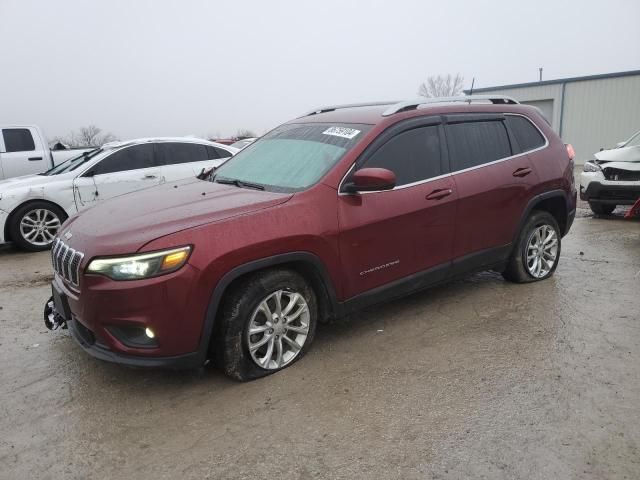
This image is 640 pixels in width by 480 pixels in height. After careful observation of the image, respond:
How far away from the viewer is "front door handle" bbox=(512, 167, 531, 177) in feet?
14.9

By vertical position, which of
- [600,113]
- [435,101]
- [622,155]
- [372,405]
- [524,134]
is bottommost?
[600,113]

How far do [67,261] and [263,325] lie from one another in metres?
1.27

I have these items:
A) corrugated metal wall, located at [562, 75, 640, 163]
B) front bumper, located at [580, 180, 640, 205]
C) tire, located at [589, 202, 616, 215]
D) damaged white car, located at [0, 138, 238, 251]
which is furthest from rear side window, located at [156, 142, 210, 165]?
corrugated metal wall, located at [562, 75, 640, 163]

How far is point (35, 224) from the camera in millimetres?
7258

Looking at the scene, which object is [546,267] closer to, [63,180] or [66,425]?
[66,425]

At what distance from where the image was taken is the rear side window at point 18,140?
970 cm

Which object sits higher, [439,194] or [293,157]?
[293,157]

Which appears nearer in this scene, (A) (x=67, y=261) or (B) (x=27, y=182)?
(A) (x=67, y=261)

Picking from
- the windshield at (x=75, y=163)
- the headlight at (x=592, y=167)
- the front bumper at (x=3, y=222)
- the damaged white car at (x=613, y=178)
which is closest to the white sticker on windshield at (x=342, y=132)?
the windshield at (x=75, y=163)

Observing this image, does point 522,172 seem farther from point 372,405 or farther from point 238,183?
point 372,405

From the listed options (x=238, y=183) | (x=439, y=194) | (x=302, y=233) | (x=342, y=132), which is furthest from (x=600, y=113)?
(x=302, y=233)

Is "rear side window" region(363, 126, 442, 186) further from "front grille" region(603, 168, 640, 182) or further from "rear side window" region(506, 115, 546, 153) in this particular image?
"front grille" region(603, 168, 640, 182)

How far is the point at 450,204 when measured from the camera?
403 centimetres

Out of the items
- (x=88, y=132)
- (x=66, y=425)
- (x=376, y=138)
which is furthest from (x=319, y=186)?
(x=88, y=132)
